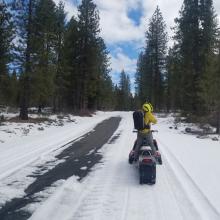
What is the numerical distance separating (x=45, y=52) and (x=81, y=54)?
15603mm

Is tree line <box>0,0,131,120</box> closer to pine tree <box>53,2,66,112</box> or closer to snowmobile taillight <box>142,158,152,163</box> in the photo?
pine tree <box>53,2,66,112</box>

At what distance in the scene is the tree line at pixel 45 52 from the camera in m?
25.2

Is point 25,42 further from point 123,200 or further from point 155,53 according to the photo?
point 155,53

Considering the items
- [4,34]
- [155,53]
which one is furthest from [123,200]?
[155,53]

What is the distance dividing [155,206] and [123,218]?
36.1 inches

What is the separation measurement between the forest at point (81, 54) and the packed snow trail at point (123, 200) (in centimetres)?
1248

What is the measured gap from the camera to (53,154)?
12070 mm

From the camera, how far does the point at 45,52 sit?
1102 inches

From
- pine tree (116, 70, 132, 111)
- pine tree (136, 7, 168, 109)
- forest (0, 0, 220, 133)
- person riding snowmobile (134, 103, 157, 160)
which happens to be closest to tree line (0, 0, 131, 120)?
forest (0, 0, 220, 133)

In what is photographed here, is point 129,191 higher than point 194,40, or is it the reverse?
point 194,40

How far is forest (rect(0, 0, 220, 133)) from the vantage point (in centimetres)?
2437

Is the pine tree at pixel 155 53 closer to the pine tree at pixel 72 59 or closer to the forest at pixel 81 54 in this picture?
the forest at pixel 81 54

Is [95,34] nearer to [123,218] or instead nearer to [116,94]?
[123,218]

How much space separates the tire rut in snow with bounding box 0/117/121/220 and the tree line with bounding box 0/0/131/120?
1092 cm
